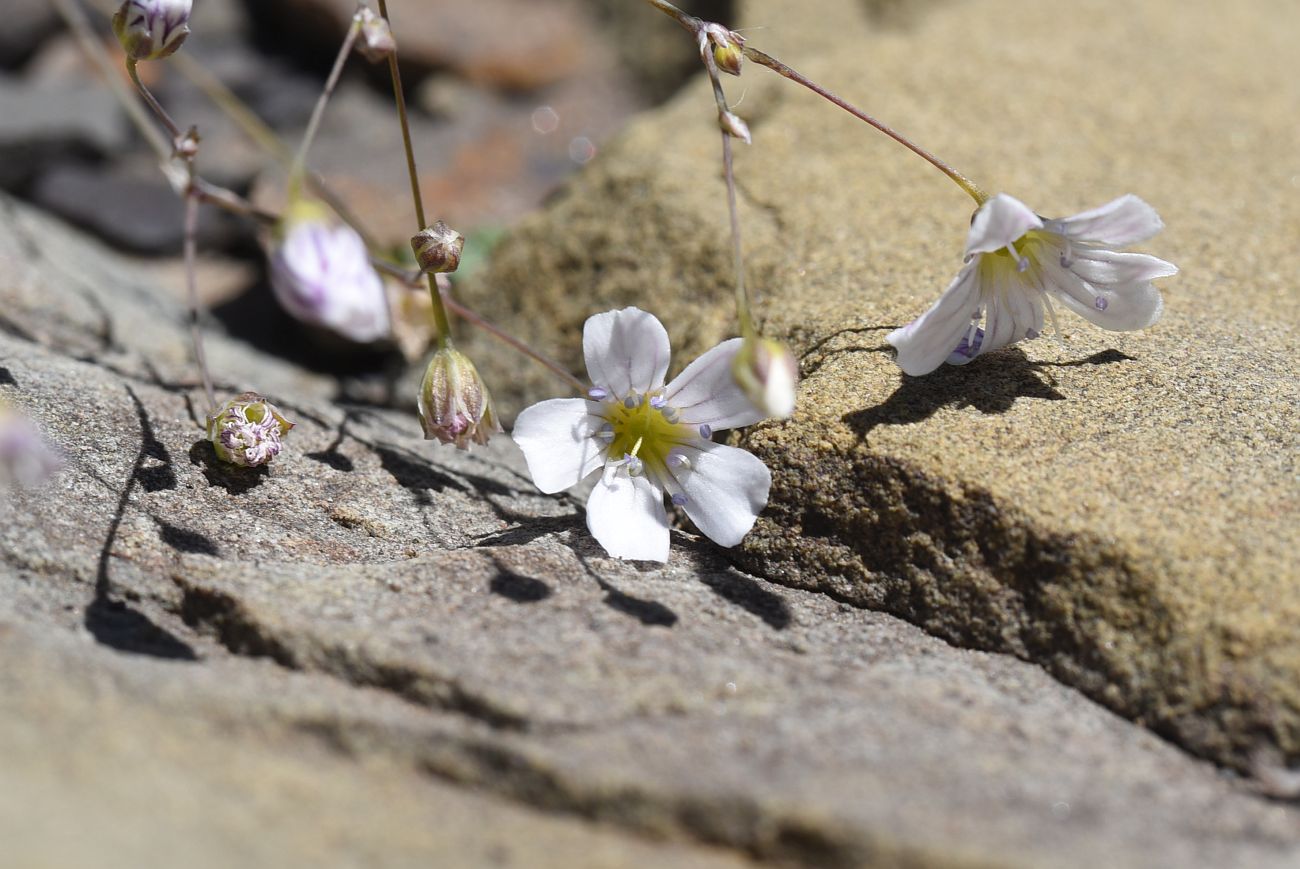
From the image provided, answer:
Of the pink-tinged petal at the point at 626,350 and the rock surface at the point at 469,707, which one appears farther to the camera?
the pink-tinged petal at the point at 626,350

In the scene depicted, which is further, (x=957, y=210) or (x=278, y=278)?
(x=957, y=210)

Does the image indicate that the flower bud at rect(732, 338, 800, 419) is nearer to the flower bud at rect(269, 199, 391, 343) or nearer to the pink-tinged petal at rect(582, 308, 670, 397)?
the pink-tinged petal at rect(582, 308, 670, 397)

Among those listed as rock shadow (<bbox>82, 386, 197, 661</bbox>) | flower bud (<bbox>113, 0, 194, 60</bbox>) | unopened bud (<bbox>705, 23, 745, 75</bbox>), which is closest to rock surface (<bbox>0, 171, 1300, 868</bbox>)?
rock shadow (<bbox>82, 386, 197, 661</bbox>)

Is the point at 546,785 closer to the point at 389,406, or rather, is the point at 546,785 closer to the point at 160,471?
the point at 160,471

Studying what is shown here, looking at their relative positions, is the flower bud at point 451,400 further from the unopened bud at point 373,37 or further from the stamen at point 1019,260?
the stamen at point 1019,260

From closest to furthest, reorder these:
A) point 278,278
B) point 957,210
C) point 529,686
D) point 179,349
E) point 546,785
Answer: point 546,785, point 529,686, point 278,278, point 957,210, point 179,349

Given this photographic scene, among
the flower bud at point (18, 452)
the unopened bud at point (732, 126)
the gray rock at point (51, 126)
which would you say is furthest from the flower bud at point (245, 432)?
the gray rock at point (51, 126)

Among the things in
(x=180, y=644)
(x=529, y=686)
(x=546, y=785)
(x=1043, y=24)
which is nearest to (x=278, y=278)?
(x=180, y=644)
